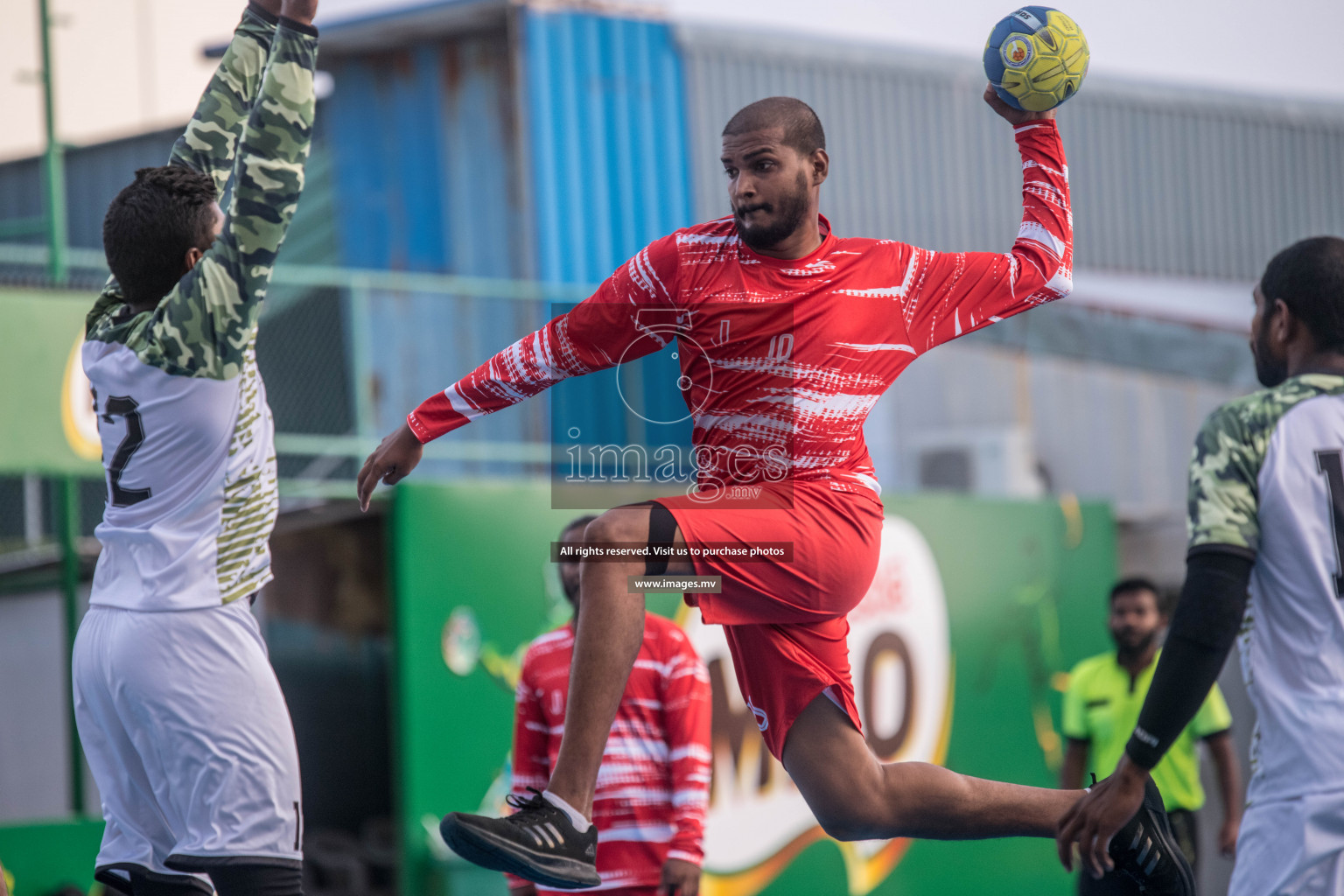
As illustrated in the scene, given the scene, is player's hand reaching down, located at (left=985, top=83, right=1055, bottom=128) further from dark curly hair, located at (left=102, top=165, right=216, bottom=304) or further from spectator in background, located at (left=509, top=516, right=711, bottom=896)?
spectator in background, located at (left=509, top=516, right=711, bottom=896)

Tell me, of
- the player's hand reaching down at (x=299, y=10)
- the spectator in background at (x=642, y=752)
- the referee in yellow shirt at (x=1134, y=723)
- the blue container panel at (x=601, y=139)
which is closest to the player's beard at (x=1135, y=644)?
the referee in yellow shirt at (x=1134, y=723)

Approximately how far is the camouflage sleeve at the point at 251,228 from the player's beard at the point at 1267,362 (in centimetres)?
239

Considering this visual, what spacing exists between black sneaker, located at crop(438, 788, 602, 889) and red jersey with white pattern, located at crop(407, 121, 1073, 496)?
41.9 inches

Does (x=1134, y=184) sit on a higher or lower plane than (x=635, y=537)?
higher

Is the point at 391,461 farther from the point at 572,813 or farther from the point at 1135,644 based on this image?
the point at 1135,644

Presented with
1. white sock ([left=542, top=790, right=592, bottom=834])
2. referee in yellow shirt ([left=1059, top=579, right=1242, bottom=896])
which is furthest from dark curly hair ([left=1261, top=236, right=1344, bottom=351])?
referee in yellow shirt ([left=1059, top=579, right=1242, bottom=896])

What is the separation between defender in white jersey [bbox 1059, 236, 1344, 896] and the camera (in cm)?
334

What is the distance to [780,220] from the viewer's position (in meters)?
4.20

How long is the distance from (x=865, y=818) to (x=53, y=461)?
19.9 ft

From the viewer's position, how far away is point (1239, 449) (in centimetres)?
345

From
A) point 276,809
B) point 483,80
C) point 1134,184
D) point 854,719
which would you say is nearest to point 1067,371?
point 1134,184

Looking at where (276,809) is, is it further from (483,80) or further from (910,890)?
(483,80)

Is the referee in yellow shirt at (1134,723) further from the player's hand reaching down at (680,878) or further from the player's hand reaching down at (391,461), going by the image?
the player's hand reaching down at (391,461)

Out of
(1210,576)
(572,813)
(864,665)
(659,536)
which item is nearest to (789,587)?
(659,536)
